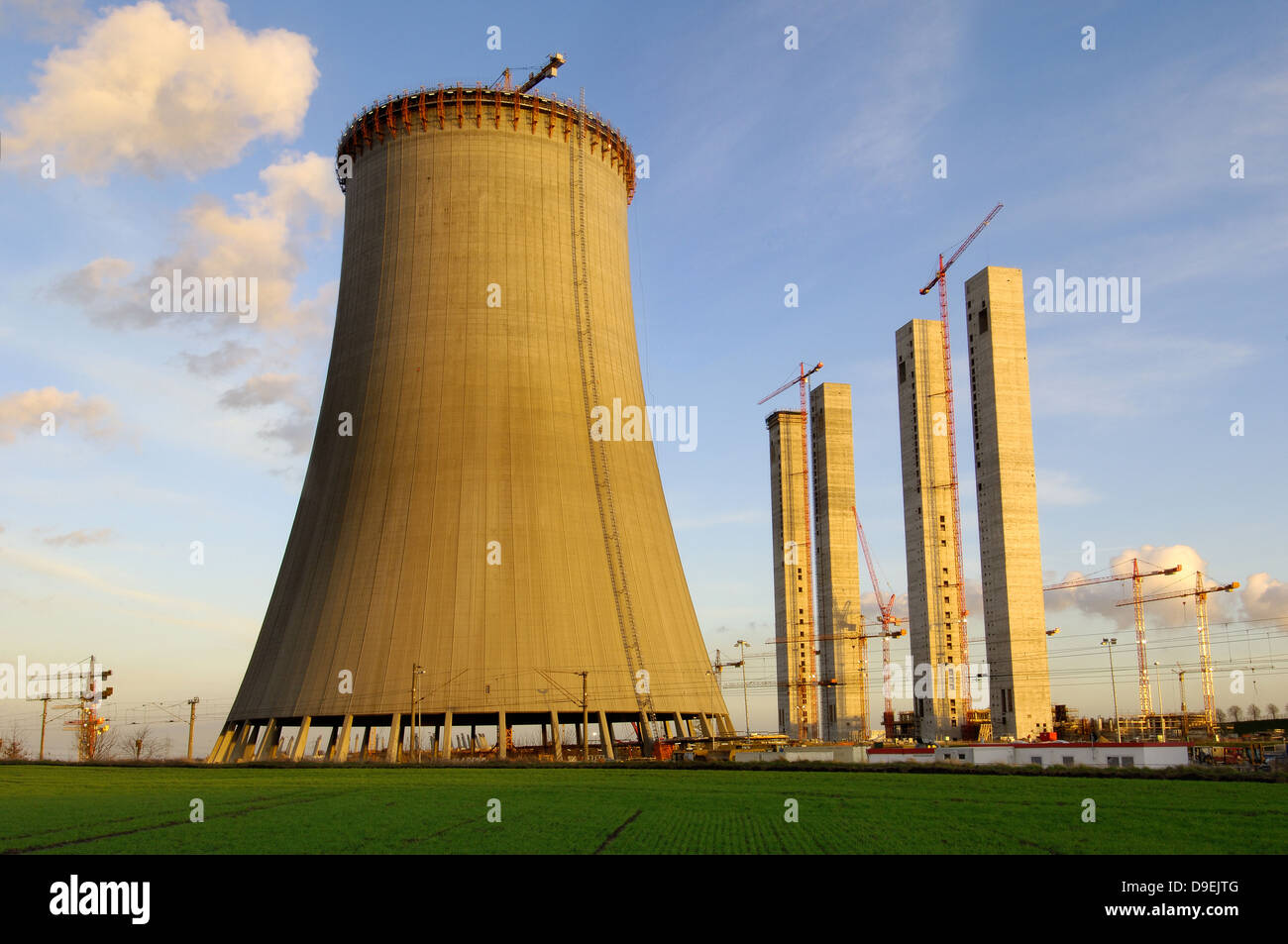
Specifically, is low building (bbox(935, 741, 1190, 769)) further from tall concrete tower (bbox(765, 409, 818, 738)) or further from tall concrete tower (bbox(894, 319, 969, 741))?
tall concrete tower (bbox(765, 409, 818, 738))

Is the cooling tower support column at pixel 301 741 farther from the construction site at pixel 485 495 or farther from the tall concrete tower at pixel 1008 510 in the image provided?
the tall concrete tower at pixel 1008 510

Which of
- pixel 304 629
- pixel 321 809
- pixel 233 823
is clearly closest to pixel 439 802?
pixel 321 809

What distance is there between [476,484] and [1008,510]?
94.8ft

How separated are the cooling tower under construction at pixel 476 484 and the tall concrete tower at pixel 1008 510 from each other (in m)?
18.5

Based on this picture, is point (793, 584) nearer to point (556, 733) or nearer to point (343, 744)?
point (556, 733)

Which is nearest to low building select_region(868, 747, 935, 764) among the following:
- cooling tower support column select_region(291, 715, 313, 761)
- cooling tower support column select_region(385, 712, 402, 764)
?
cooling tower support column select_region(385, 712, 402, 764)

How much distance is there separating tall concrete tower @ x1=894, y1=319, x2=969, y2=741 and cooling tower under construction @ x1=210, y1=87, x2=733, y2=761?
26896mm

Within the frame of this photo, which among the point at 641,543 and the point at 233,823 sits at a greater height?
the point at 641,543

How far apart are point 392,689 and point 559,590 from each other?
6075mm

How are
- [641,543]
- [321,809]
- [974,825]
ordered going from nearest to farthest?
[974,825], [321,809], [641,543]

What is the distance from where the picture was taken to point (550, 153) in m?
38.8

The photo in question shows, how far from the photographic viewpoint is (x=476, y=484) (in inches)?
1346

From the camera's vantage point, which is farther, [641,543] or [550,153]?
[550,153]
